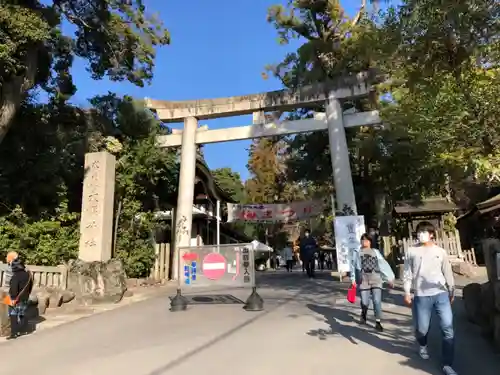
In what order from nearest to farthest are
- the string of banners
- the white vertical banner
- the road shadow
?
the road shadow < the white vertical banner < the string of banners

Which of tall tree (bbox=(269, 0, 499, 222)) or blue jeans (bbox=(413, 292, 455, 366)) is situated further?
tall tree (bbox=(269, 0, 499, 222))

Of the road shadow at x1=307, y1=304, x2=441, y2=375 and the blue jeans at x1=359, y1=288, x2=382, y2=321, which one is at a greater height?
the blue jeans at x1=359, y1=288, x2=382, y2=321

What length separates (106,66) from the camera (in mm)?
13969

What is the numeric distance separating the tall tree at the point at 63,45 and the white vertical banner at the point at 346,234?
8300mm

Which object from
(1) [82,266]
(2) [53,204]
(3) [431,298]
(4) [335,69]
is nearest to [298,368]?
(3) [431,298]

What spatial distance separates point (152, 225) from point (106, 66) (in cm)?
577

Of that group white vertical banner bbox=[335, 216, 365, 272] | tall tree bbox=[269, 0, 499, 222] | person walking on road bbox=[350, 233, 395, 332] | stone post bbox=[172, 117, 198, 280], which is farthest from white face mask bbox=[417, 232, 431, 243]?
stone post bbox=[172, 117, 198, 280]

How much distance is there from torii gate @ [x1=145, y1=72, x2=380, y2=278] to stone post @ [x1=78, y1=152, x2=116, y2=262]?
3.99m

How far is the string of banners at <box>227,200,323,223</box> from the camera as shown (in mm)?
20375

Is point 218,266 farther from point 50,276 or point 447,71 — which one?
point 447,71

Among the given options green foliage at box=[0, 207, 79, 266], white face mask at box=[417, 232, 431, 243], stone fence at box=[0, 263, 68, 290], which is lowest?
stone fence at box=[0, 263, 68, 290]

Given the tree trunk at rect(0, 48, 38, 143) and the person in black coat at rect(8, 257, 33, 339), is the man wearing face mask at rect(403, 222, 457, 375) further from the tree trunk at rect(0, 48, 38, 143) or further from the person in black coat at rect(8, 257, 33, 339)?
the tree trunk at rect(0, 48, 38, 143)

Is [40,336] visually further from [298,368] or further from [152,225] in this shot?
[152,225]

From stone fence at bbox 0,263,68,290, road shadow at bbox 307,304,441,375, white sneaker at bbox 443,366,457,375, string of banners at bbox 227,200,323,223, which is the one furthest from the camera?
string of banners at bbox 227,200,323,223
